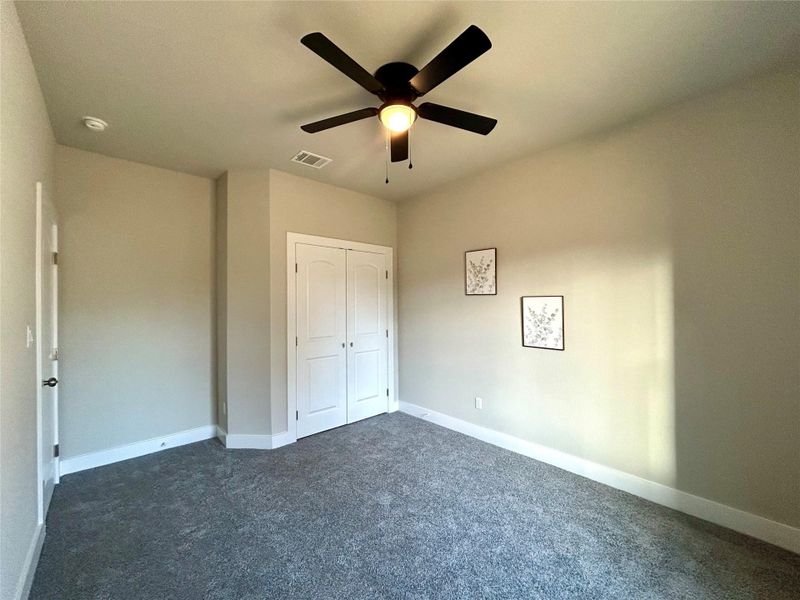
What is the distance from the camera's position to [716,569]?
1.76m

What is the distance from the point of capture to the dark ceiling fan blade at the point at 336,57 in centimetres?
135

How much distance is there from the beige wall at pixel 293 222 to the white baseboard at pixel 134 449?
2.77ft

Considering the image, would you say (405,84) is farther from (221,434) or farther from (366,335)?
(221,434)

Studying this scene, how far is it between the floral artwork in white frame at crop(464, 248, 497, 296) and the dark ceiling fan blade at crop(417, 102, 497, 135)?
5.18ft

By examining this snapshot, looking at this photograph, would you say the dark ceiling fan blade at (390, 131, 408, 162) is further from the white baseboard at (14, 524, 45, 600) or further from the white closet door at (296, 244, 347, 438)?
the white baseboard at (14, 524, 45, 600)

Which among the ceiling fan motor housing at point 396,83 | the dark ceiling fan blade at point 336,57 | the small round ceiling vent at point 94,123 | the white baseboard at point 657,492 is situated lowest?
the white baseboard at point 657,492

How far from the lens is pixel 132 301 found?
10.2ft

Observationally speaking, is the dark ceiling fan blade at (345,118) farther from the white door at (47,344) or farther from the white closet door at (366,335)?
the white closet door at (366,335)

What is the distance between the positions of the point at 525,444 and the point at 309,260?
9.26 feet

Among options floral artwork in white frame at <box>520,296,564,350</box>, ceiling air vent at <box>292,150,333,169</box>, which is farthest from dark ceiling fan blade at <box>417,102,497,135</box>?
floral artwork in white frame at <box>520,296,564,350</box>

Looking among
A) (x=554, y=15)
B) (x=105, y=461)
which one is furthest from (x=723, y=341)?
(x=105, y=461)

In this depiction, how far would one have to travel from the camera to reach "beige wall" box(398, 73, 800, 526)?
194 centimetres

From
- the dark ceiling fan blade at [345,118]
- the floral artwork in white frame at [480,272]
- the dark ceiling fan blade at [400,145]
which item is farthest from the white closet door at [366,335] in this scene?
the dark ceiling fan blade at [345,118]

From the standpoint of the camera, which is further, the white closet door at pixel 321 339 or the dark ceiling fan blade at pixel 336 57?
the white closet door at pixel 321 339
